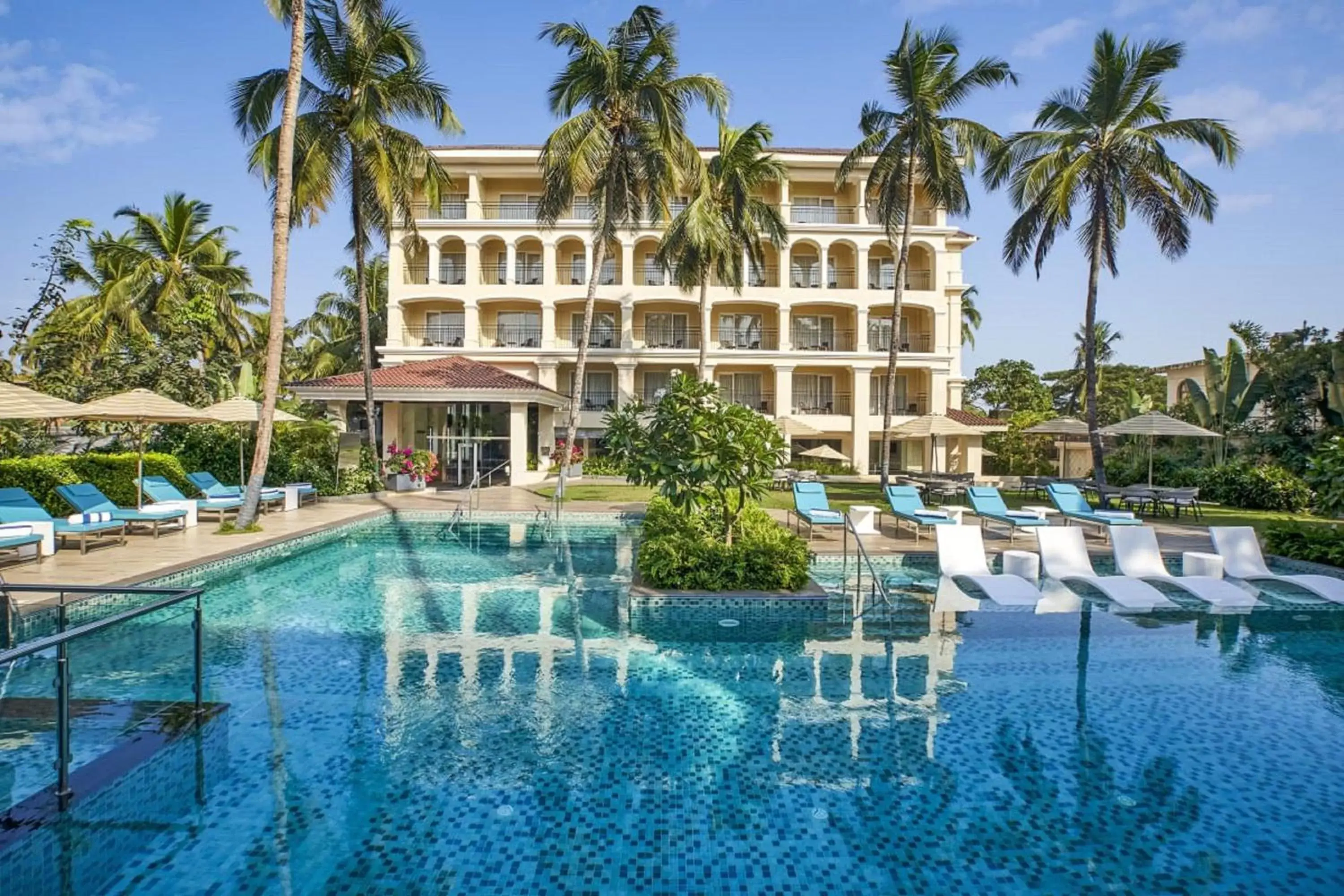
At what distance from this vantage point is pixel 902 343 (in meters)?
32.4

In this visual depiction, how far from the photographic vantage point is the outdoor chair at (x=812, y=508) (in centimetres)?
1287

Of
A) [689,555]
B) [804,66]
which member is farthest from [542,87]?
[689,555]

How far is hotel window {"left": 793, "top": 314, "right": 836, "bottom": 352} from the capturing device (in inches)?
1265

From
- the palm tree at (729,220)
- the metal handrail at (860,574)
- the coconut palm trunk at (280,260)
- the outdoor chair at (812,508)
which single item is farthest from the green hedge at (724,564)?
the palm tree at (729,220)

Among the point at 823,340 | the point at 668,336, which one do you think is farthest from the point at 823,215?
the point at 668,336

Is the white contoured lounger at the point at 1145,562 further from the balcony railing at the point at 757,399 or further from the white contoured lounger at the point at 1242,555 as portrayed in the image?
the balcony railing at the point at 757,399

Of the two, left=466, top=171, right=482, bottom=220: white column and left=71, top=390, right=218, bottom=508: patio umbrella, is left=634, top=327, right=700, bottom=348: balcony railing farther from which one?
left=71, top=390, right=218, bottom=508: patio umbrella

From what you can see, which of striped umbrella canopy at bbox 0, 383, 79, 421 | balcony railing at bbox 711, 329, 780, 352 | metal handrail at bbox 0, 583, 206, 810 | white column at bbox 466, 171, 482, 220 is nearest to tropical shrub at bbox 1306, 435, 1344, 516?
metal handrail at bbox 0, 583, 206, 810

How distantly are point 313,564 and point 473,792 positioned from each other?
855cm

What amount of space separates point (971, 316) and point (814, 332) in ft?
49.3

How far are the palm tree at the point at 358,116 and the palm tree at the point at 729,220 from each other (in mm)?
6889

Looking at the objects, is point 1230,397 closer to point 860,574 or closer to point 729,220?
point 729,220

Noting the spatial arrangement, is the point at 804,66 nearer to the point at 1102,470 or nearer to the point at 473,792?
the point at 1102,470

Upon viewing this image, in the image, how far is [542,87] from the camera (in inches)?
727
